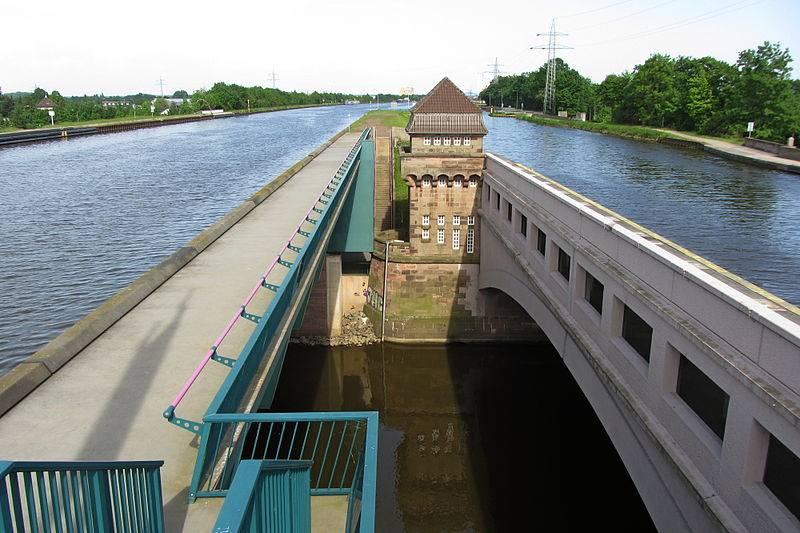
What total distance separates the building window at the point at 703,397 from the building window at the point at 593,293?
2.91 metres

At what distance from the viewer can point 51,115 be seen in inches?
3868

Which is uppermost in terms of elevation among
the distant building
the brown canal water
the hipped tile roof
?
the distant building

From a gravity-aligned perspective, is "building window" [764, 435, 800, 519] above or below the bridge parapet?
below

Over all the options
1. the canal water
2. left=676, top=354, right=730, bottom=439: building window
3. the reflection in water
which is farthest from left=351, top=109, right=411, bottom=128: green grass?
left=676, top=354, right=730, bottom=439: building window

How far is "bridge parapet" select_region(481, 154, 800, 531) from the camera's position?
7312 millimetres

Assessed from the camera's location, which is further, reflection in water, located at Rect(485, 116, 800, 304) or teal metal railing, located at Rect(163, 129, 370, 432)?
reflection in water, located at Rect(485, 116, 800, 304)

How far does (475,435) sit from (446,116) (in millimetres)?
15419

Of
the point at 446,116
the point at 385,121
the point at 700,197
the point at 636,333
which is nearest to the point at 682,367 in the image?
the point at 636,333

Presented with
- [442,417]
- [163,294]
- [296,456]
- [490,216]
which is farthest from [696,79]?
[163,294]

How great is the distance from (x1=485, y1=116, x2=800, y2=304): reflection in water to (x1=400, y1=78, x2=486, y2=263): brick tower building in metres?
9.85

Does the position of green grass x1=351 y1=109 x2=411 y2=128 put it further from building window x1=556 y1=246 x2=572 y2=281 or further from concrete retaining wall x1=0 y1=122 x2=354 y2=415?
concrete retaining wall x1=0 y1=122 x2=354 y2=415

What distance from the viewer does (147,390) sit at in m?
9.92

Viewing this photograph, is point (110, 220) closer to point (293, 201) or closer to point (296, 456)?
point (293, 201)

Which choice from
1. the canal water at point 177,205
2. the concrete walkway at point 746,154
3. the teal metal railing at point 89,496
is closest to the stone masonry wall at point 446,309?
the canal water at point 177,205
